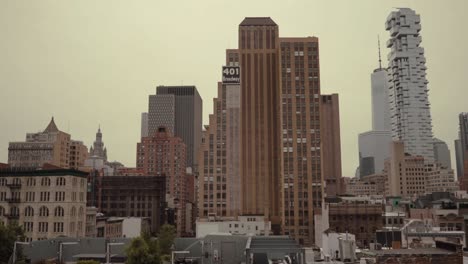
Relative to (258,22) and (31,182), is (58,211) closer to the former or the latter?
(31,182)

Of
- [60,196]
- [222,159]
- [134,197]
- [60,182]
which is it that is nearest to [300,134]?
[222,159]

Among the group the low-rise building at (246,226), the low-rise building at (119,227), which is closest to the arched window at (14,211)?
the low-rise building at (119,227)

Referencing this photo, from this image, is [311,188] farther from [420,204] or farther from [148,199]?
[148,199]

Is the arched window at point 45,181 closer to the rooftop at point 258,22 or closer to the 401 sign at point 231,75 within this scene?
the 401 sign at point 231,75

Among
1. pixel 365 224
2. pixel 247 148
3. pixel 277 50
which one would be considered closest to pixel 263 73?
pixel 277 50

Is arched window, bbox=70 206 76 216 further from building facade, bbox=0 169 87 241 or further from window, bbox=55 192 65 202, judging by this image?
window, bbox=55 192 65 202

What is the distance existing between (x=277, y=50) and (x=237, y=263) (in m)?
121

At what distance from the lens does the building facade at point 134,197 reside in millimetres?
176750

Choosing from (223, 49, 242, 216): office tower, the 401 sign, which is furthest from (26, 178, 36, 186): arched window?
the 401 sign

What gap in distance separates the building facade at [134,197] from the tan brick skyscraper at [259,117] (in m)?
33.9

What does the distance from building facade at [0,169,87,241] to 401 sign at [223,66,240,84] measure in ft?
278

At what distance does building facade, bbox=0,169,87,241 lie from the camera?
94.1 metres

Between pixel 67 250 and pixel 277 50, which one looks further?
pixel 277 50

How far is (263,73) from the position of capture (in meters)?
178
